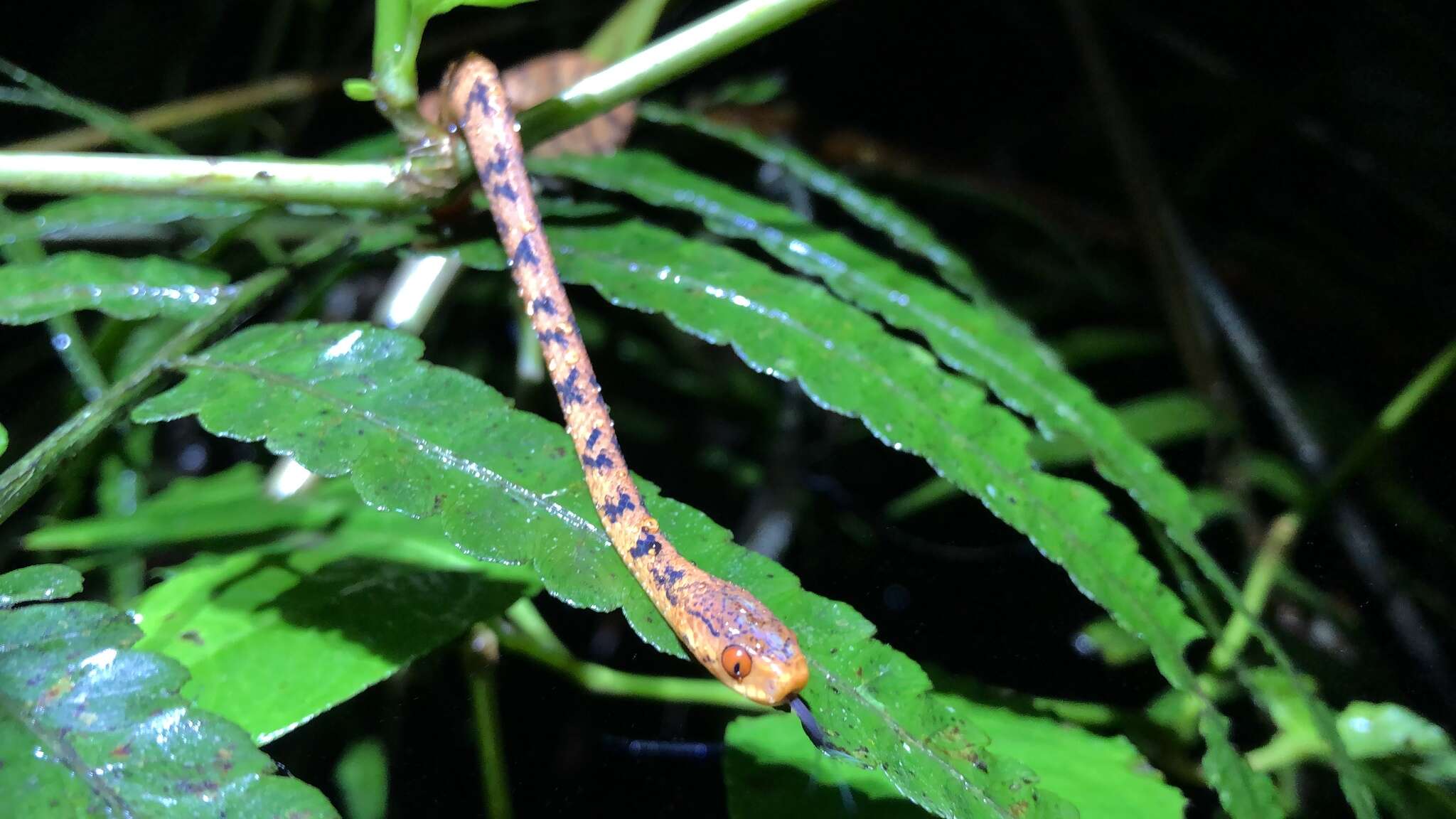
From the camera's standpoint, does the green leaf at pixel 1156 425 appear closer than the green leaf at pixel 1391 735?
No

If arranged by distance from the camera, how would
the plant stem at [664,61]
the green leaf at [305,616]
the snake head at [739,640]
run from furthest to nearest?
the plant stem at [664,61] → the green leaf at [305,616] → the snake head at [739,640]

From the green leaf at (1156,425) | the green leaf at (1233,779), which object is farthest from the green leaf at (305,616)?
the green leaf at (1156,425)

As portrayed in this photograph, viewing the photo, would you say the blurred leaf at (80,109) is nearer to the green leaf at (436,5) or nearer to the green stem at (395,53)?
the green stem at (395,53)

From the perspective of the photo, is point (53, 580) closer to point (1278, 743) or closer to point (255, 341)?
point (255, 341)

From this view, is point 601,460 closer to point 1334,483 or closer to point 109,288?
point 109,288

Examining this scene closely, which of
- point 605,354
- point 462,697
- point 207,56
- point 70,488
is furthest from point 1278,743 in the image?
point 207,56

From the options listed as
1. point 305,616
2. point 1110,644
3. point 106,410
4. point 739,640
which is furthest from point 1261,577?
point 106,410

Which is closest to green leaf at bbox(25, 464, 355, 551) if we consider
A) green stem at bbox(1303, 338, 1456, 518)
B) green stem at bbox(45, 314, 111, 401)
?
green stem at bbox(45, 314, 111, 401)
